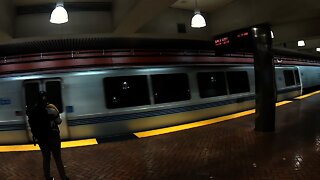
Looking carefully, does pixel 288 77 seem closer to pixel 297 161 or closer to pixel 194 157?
pixel 297 161

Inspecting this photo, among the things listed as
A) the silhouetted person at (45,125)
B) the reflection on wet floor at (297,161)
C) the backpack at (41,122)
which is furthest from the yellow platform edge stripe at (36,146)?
Result: the reflection on wet floor at (297,161)

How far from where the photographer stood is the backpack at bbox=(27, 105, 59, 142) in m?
4.62

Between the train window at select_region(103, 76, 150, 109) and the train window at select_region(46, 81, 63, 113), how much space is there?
138 cm

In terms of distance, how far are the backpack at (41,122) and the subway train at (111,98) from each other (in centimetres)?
416

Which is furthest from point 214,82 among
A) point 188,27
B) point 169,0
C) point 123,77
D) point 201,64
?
point 169,0

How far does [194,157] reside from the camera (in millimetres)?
6344

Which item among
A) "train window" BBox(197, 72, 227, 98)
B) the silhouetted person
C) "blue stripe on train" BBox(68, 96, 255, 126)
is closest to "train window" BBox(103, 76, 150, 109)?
"blue stripe on train" BBox(68, 96, 255, 126)

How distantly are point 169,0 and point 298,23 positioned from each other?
7.79 meters

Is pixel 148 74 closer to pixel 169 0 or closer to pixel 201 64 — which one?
pixel 201 64

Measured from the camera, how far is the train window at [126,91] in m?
9.16

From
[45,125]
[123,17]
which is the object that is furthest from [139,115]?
[45,125]

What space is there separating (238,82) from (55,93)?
8438 mm

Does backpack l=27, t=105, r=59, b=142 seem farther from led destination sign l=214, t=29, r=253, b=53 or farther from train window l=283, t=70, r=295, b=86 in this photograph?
train window l=283, t=70, r=295, b=86

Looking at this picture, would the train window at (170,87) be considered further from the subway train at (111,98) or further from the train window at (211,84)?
the train window at (211,84)
